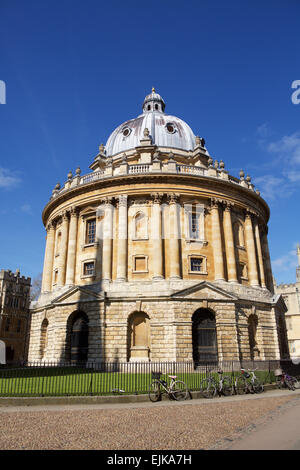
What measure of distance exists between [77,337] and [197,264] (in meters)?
11.6

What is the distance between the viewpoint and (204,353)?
87.1ft

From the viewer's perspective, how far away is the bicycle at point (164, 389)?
13.9 metres

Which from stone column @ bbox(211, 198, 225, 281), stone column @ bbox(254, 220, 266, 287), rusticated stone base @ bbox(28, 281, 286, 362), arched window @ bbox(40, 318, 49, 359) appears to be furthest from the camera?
stone column @ bbox(254, 220, 266, 287)

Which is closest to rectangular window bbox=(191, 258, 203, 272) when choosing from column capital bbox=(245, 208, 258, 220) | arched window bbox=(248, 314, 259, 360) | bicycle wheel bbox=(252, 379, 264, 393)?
arched window bbox=(248, 314, 259, 360)

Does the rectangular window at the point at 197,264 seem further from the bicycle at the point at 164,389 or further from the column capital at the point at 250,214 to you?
the bicycle at the point at 164,389

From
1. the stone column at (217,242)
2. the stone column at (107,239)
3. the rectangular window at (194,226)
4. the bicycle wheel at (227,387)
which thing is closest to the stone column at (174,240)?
the rectangular window at (194,226)

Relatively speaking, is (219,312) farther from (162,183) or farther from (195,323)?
(162,183)

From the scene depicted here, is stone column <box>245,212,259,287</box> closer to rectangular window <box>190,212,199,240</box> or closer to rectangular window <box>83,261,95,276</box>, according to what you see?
rectangular window <box>190,212,199,240</box>

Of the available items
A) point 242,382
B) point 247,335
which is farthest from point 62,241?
point 242,382

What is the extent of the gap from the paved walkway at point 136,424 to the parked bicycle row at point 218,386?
22.9 inches

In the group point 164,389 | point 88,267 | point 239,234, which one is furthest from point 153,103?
point 164,389

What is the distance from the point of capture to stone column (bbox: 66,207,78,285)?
31000mm

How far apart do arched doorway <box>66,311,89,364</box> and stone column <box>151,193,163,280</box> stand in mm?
6934

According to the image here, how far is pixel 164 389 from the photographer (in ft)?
46.8
